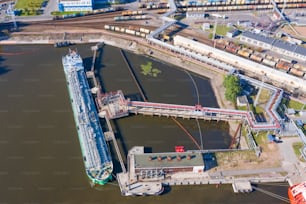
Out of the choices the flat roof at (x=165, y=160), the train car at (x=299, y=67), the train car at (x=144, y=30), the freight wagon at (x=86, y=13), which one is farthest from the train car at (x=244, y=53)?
the freight wagon at (x=86, y=13)

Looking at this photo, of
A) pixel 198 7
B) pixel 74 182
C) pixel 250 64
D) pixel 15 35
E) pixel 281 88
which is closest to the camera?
pixel 74 182

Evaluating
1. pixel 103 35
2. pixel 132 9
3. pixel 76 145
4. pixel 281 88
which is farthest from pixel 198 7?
pixel 76 145

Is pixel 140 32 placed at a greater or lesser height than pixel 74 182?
greater

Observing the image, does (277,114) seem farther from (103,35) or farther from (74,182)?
(103,35)

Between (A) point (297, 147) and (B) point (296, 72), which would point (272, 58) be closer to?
(B) point (296, 72)

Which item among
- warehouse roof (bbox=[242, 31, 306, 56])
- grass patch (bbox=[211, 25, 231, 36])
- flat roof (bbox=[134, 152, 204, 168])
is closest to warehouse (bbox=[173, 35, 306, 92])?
grass patch (bbox=[211, 25, 231, 36])

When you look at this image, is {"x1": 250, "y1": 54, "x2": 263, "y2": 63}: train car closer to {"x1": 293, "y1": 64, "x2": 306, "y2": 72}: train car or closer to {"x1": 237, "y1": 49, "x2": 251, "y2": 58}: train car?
{"x1": 237, "y1": 49, "x2": 251, "y2": 58}: train car

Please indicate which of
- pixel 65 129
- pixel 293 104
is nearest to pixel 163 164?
pixel 65 129
